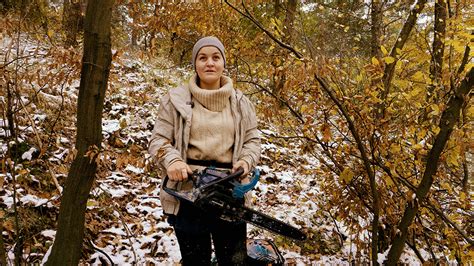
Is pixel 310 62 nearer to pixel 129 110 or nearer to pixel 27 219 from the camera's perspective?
pixel 27 219

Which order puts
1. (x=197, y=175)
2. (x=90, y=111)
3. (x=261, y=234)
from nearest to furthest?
1. (x=197, y=175)
2. (x=90, y=111)
3. (x=261, y=234)

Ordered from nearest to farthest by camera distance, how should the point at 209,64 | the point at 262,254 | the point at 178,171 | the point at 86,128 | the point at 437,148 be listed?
the point at 178,171
the point at 209,64
the point at 86,128
the point at 437,148
the point at 262,254

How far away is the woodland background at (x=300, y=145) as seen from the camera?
2744 mm

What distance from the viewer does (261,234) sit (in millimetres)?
4840

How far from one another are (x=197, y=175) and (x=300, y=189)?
15.1 ft

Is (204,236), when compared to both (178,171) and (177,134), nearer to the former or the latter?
(178,171)

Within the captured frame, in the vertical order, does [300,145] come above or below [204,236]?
above

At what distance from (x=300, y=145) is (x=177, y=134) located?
2350 millimetres

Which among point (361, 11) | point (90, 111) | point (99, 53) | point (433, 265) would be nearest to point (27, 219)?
point (90, 111)

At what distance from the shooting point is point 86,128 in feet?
8.52

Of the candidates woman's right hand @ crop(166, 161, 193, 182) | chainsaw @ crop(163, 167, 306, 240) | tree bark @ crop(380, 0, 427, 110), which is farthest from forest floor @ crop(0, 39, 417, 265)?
tree bark @ crop(380, 0, 427, 110)

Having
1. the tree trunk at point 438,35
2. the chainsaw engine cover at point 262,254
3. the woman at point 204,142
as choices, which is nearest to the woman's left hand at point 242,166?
the woman at point 204,142

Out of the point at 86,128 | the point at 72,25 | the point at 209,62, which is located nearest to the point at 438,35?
the point at 209,62

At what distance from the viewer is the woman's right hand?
215 cm
